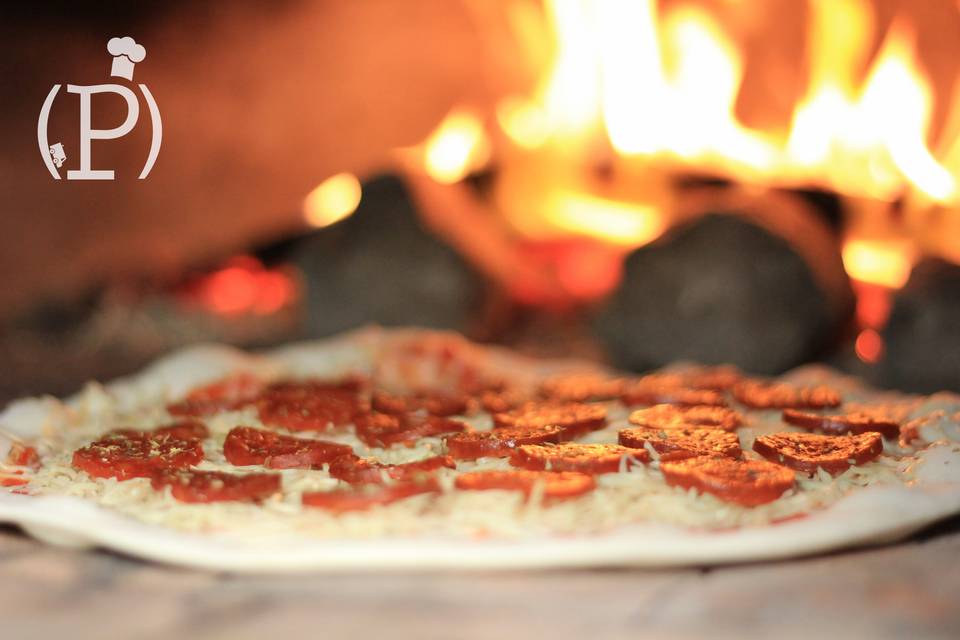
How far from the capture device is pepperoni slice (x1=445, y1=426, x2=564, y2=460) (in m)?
1.63

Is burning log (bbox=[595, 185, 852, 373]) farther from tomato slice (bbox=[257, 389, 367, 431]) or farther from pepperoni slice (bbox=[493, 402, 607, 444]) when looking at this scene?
tomato slice (bbox=[257, 389, 367, 431])

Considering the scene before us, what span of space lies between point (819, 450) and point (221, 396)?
1.20m

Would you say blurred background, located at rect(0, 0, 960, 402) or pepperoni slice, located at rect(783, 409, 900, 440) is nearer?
pepperoni slice, located at rect(783, 409, 900, 440)

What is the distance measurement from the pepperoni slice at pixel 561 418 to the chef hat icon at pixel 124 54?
2.63 meters

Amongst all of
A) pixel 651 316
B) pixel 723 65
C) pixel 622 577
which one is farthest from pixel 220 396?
pixel 723 65

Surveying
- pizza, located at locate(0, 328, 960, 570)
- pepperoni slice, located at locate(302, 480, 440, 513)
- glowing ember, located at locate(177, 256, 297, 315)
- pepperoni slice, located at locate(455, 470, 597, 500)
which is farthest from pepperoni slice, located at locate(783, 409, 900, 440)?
glowing ember, located at locate(177, 256, 297, 315)

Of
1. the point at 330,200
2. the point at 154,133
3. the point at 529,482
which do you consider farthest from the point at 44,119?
the point at 529,482

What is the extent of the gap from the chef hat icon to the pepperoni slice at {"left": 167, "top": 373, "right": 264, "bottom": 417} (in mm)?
2079

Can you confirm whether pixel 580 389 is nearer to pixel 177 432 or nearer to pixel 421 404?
pixel 421 404

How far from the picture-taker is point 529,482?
1.43 meters

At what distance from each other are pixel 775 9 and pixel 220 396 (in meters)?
2.66

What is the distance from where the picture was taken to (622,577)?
135cm

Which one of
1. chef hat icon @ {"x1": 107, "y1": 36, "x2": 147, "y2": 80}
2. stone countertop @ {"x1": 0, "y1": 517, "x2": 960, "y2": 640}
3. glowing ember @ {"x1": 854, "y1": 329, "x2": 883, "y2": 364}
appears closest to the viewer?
stone countertop @ {"x1": 0, "y1": 517, "x2": 960, "y2": 640}

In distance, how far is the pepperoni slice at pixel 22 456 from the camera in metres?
1.67
